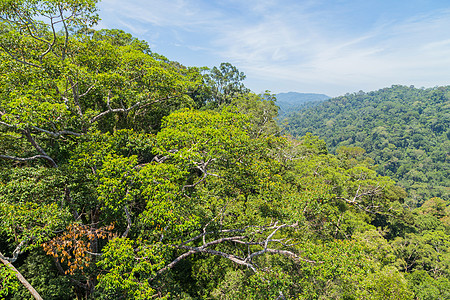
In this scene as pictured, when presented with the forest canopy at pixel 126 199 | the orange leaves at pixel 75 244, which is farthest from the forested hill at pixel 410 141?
the orange leaves at pixel 75 244

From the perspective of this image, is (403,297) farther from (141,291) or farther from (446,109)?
(446,109)

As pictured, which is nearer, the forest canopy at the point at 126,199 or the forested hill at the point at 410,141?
the forest canopy at the point at 126,199

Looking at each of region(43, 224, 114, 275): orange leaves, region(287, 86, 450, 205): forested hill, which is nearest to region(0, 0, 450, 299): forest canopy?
region(43, 224, 114, 275): orange leaves

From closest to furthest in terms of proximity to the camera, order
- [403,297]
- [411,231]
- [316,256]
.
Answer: [316,256] → [403,297] → [411,231]

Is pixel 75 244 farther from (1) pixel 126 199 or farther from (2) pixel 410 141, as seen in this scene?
(2) pixel 410 141

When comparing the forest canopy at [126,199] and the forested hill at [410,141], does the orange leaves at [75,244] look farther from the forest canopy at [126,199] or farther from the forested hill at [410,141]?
the forested hill at [410,141]

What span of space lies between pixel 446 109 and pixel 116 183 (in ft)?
766

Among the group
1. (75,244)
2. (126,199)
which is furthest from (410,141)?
(75,244)

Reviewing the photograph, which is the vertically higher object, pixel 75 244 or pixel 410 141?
pixel 75 244

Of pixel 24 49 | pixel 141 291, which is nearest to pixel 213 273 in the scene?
pixel 141 291

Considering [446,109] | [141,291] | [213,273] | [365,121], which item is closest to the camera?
[141,291]

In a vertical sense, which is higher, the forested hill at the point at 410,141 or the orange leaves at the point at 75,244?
the orange leaves at the point at 75,244

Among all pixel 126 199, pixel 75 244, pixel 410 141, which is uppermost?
pixel 126 199

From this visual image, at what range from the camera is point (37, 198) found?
6793mm
